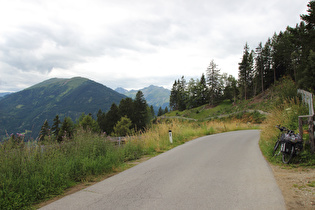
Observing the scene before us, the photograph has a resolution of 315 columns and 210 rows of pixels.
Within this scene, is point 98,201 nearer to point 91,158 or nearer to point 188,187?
point 188,187

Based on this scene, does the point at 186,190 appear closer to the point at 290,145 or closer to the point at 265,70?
the point at 290,145

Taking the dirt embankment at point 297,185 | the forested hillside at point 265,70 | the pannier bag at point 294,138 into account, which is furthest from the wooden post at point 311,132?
the forested hillside at point 265,70

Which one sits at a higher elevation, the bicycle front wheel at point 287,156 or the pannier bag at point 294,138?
the pannier bag at point 294,138

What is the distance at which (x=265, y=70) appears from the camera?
68812 mm

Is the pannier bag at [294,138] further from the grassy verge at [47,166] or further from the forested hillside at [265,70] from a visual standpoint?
the forested hillside at [265,70]

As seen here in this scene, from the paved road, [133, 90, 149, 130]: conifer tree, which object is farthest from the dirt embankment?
[133, 90, 149, 130]: conifer tree

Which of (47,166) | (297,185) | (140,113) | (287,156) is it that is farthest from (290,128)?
(140,113)

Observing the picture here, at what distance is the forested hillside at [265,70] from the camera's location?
30.5m

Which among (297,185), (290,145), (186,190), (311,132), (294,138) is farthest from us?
(290,145)

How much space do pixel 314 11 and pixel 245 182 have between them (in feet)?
87.9

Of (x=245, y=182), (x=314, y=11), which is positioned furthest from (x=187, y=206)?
(x=314, y=11)

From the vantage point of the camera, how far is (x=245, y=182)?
4871 mm

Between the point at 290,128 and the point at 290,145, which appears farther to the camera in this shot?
the point at 290,128

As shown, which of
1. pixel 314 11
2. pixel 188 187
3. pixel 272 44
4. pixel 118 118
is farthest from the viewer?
pixel 118 118
